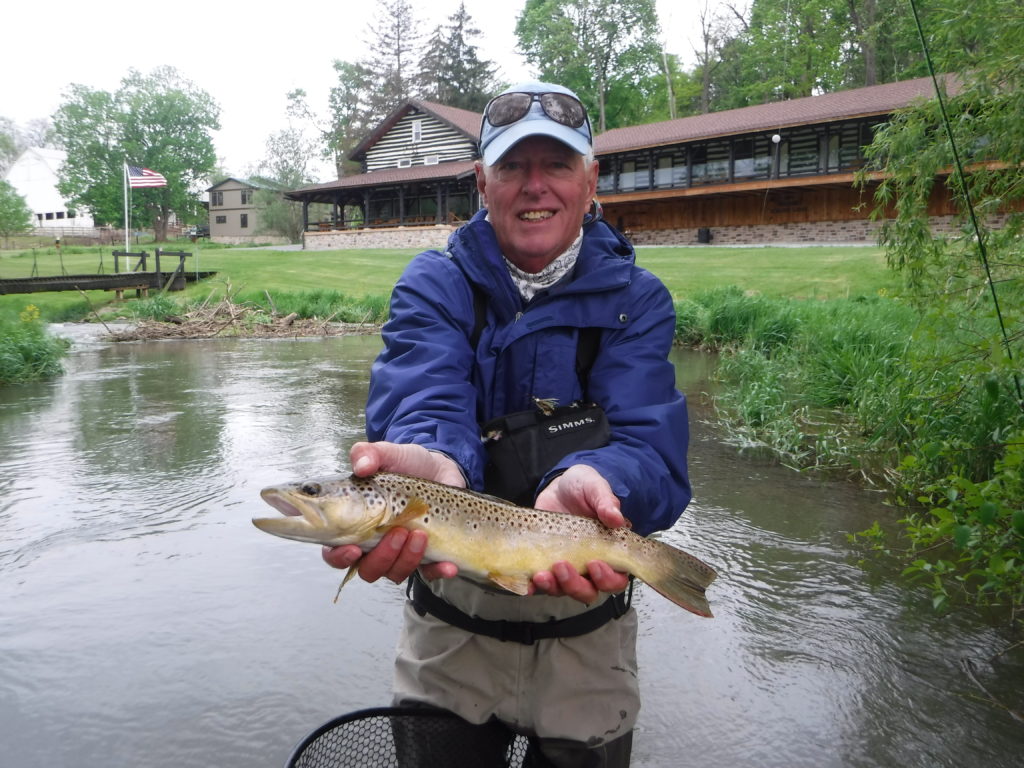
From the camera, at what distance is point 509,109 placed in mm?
2604

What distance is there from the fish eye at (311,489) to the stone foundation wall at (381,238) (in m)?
38.1

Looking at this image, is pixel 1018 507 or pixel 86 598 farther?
pixel 86 598

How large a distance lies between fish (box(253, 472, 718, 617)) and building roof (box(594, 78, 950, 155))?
104 feet

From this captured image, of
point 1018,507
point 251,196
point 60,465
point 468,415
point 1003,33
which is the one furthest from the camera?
A: point 251,196

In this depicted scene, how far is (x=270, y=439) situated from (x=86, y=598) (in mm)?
3668

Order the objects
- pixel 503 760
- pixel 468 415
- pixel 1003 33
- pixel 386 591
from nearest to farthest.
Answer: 1. pixel 468 415
2. pixel 503 760
3. pixel 1003 33
4. pixel 386 591

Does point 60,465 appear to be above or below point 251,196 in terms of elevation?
below

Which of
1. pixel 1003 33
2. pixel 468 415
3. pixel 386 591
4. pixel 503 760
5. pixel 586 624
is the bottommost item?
pixel 386 591

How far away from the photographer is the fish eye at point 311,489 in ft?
6.41

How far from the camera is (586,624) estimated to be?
2.36 metres

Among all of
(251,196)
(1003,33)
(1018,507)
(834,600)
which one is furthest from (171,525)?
(251,196)

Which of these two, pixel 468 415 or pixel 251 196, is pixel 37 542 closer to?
pixel 468 415

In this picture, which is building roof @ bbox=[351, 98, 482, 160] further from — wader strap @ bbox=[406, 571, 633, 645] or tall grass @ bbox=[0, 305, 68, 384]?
wader strap @ bbox=[406, 571, 633, 645]

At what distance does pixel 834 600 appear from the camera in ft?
14.7
